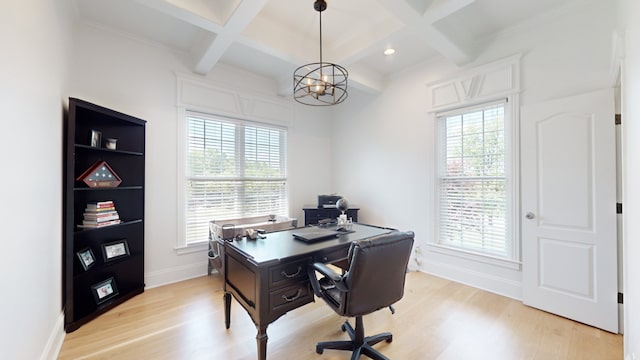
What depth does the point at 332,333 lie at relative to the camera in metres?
2.21

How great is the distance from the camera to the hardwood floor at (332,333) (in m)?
1.95

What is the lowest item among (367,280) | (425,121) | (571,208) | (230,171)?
(367,280)

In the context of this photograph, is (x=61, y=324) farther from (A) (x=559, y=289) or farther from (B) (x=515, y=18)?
(B) (x=515, y=18)

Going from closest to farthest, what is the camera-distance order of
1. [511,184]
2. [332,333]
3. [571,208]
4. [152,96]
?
[332,333]
[571,208]
[511,184]
[152,96]

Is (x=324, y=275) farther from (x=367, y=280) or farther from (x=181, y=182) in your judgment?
(x=181, y=182)

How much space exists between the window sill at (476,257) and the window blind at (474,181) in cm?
7

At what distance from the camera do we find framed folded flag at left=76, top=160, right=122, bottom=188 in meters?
2.50

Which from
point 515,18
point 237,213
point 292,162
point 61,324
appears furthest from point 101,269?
point 515,18

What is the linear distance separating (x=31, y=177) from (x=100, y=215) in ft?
3.78

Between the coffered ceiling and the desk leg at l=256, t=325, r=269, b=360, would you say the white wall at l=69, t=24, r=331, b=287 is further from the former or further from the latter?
the desk leg at l=256, t=325, r=269, b=360

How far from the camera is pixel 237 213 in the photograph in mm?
3943

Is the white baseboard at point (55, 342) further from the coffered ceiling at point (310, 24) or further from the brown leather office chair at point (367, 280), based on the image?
the coffered ceiling at point (310, 24)

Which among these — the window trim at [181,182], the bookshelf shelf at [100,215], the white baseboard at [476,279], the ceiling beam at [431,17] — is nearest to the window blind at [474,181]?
the white baseboard at [476,279]

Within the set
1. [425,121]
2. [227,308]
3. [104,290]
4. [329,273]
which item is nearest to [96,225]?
[104,290]
